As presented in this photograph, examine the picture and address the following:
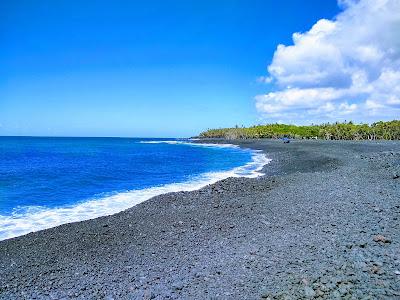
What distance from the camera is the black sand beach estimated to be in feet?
30.0

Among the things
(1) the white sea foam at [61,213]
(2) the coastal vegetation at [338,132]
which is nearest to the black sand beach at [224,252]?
(1) the white sea foam at [61,213]

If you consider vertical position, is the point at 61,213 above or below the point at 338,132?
below

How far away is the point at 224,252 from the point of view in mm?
11898

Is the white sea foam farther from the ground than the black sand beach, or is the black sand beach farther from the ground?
the black sand beach

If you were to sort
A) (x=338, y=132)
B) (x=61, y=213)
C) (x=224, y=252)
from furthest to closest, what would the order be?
(x=338, y=132) < (x=61, y=213) < (x=224, y=252)

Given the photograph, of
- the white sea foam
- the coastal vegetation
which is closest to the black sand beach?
the white sea foam

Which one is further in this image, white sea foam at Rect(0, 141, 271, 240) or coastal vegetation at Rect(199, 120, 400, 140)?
coastal vegetation at Rect(199, 120, 400, 140)

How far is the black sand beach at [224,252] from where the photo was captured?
9133 mm

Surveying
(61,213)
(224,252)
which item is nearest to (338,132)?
(61,213)

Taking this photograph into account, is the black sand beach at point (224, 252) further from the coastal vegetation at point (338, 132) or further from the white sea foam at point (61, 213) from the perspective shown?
the coastal vegetation at point (338, 132)

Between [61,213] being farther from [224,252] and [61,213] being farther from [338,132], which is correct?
[338,132]

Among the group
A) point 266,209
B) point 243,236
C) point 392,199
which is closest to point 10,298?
point 243,236

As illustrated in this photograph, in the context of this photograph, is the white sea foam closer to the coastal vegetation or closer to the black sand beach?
the black sand beach

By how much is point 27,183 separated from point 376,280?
32.8 m
